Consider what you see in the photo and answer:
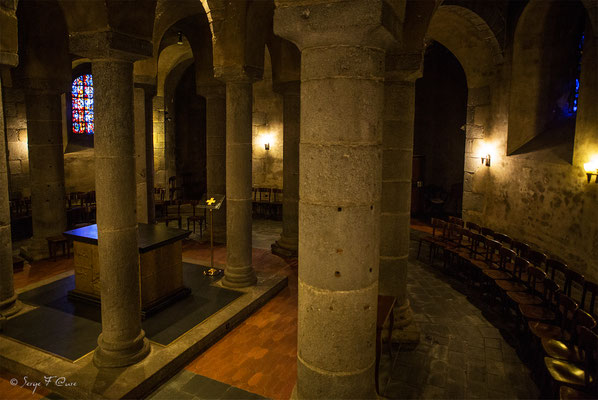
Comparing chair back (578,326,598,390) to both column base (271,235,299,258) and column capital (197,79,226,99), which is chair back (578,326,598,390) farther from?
column capital (197,79,226,99)

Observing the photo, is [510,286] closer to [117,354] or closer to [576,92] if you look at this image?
[576,92]

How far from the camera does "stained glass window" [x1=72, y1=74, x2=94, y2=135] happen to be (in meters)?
14.7

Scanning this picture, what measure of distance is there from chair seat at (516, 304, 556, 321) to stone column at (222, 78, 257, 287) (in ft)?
13.8

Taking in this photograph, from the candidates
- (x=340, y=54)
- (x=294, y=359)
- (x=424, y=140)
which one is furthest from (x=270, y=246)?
(x=340, y=54)

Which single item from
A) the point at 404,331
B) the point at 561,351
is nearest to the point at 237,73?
the point at 404,331

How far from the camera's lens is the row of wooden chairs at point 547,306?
4.13 m

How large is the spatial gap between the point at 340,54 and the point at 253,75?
14.7ft

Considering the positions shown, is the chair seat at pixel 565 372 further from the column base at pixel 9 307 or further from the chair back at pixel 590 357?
the column base at pixel 9 307

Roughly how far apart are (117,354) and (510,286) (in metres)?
5.43

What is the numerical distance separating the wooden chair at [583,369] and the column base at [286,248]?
6.19 meters

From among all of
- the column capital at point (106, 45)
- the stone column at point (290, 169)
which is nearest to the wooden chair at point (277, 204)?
the stone column at point (290, 169)

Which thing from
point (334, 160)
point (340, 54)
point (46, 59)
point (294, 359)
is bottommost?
point (294, 359)

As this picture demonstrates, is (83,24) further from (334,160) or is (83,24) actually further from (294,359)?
(294,359)

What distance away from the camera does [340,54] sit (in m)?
2.91
